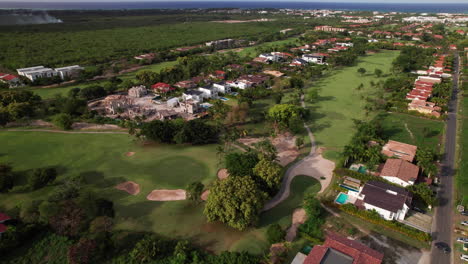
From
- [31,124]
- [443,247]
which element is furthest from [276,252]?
[31,124]

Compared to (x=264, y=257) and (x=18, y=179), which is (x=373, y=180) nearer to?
(x=264, y=257)

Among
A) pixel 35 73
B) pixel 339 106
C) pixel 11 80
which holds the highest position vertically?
pixel 35 73

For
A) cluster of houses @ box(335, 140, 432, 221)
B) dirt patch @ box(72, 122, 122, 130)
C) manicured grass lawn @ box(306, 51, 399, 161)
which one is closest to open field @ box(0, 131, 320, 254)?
dirt patch @ box(72, 122, 122, 130)

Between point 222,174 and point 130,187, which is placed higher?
point 222,174

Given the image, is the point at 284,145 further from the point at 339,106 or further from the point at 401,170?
the point at 339,106

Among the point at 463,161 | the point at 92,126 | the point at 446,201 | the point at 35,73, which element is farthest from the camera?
the point at 35,73

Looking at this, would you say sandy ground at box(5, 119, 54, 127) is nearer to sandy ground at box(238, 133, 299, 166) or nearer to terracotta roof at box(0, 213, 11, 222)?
terracotta roof at box(0, 213, 11, 222)

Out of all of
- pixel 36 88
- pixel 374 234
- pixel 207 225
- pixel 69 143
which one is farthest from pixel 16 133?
pixel 374 234

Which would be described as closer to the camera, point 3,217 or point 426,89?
point 3,217

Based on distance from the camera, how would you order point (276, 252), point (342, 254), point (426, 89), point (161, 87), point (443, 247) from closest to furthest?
point (342, 254)
point (276, 252)
point (443, 247)
point (426, 89)
point (161, 87)
